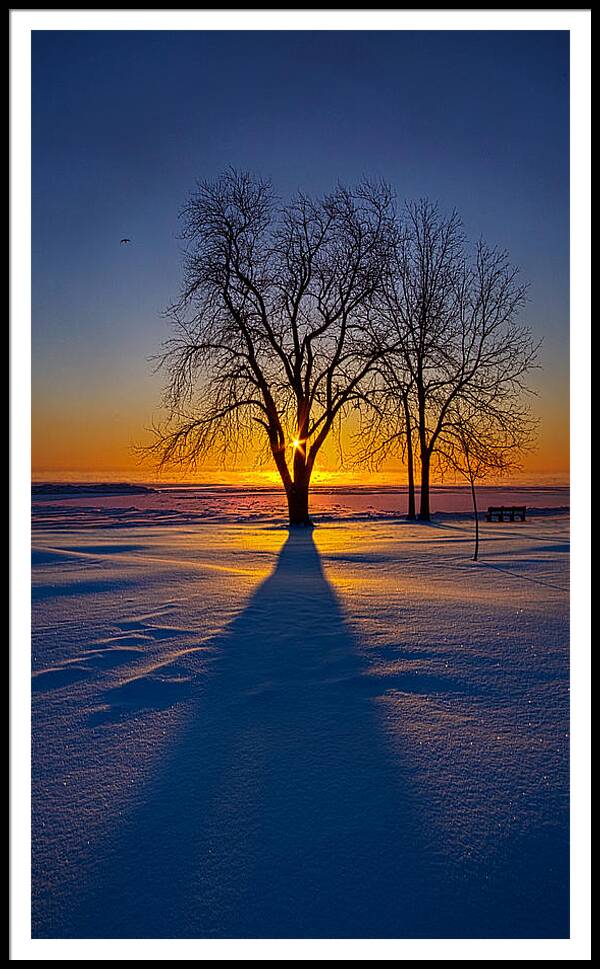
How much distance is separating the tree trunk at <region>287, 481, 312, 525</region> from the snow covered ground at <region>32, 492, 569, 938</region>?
9451 mm

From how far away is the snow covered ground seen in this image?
180 centimetres

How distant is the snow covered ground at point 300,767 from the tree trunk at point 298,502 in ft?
31.0

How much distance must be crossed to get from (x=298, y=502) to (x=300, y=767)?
505 inches

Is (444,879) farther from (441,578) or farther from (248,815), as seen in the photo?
(441,578)

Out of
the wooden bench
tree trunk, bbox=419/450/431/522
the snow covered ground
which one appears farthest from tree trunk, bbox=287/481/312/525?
the snow covered ground

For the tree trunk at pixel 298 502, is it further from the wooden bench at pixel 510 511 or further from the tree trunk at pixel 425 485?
the wooden bench at pixel 510 511

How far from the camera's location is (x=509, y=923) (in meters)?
1.76

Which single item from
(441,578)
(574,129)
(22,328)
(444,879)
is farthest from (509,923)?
(441,578)

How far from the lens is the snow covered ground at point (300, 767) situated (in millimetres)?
1803

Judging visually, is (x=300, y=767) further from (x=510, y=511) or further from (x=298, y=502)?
(x=510, y=511)

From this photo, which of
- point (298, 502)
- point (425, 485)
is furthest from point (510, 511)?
point (298, 502)

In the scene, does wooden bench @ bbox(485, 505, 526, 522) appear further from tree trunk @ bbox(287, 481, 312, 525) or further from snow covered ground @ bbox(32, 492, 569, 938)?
snow covered ground @ bbox(32, 492, 569, 938)

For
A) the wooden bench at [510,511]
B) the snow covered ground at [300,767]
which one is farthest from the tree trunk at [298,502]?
the snow covered ground at [300,767]
